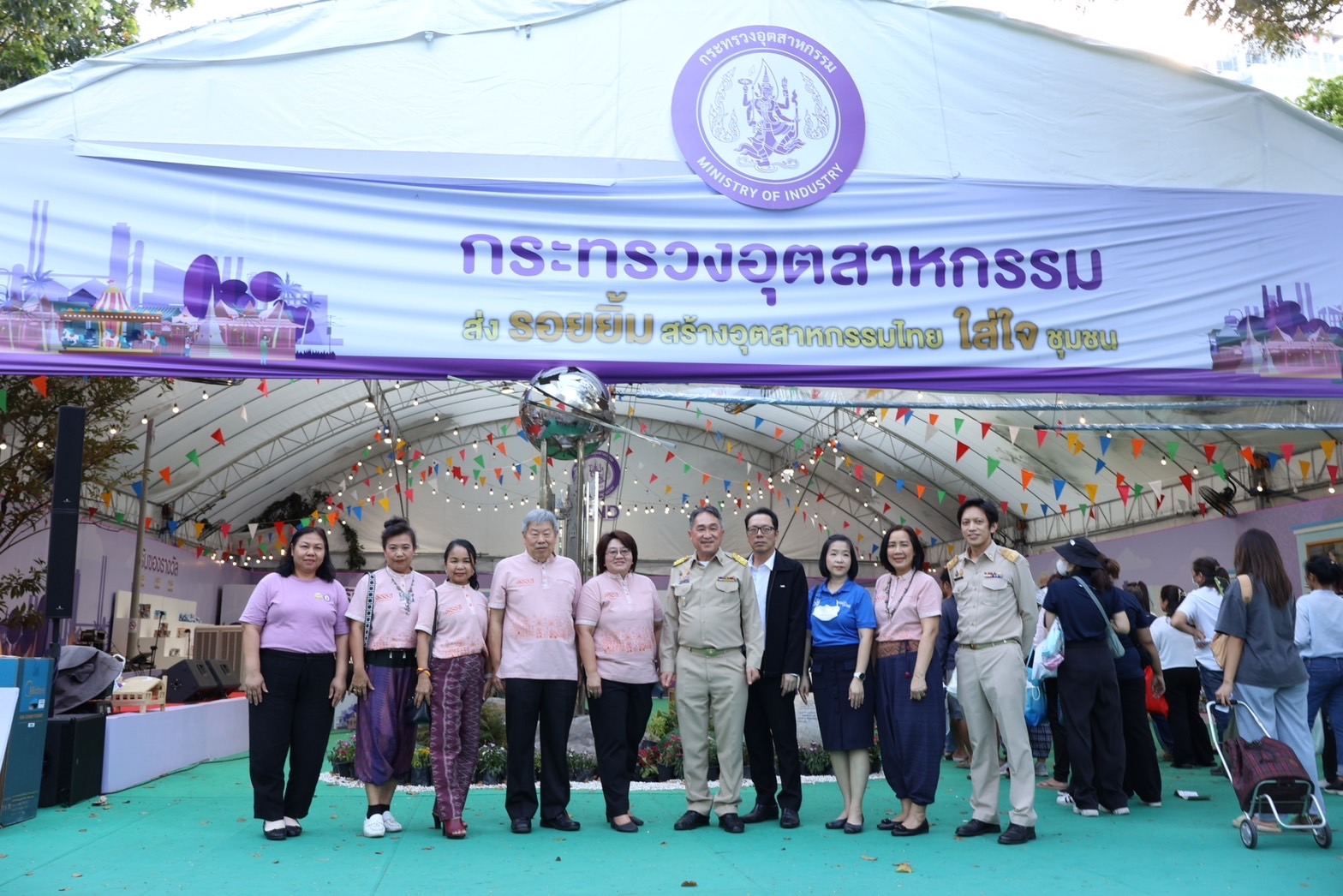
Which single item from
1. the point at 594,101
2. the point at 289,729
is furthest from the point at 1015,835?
the point at 594,101

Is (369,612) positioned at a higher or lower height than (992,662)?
higher

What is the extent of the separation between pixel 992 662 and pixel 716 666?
1174 millimetres

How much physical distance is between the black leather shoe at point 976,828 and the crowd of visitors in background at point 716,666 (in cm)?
1

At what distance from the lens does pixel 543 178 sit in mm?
4625

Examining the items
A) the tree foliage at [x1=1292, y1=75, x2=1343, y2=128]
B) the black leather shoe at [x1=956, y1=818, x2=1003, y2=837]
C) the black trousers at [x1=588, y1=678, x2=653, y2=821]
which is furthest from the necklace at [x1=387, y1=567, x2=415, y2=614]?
the tree foliage at [x1=1292, y1=75, x2=1343, y2=128]

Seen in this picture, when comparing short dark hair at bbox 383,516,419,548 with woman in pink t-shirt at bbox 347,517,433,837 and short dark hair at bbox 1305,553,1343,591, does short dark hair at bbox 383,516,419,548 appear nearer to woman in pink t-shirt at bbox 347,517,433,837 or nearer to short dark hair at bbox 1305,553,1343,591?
woman in pink t-shirt at bbox 347,517,433,837

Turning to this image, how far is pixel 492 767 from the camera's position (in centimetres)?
621

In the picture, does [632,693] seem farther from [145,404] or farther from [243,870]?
[145,404]

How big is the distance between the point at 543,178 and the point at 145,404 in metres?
12.3

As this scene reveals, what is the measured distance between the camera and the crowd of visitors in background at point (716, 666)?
4.48 m

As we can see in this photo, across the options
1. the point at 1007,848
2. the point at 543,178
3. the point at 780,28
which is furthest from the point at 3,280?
the point at 1007,848

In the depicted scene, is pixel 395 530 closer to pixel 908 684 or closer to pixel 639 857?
pixel 639 857

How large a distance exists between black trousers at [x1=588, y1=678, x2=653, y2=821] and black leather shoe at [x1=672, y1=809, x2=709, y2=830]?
0.24m

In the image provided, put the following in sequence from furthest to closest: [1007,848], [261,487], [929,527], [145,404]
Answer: [929,527]
[261,487]
[145,404]
[1007,848]
